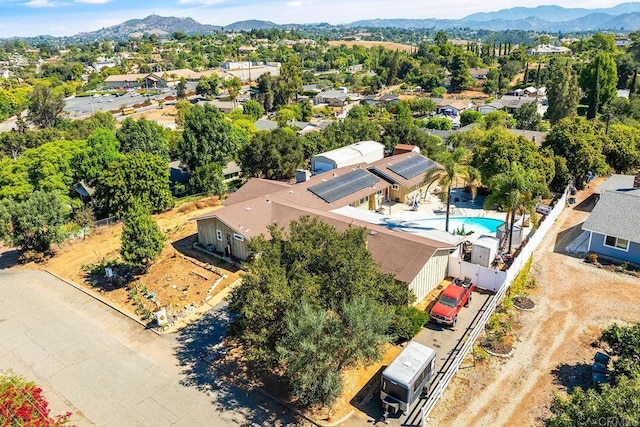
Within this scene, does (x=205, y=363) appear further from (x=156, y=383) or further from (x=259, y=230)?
(x=259, y=230)

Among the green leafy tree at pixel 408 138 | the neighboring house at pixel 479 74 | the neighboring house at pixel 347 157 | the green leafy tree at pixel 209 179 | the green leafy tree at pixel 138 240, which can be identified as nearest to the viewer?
the green leafy tree at pixel 138 240

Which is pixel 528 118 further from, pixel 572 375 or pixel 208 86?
pixel 208 86

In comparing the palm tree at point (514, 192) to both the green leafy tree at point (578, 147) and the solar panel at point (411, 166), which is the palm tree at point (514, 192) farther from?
the green leafy tree at point (578, 147)

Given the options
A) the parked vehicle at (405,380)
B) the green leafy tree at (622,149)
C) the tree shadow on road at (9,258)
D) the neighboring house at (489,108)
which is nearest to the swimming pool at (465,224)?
the parked vehicle at (405,380)

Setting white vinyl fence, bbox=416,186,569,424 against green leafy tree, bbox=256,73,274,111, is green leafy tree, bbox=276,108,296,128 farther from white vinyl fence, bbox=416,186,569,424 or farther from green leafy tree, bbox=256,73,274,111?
white vinyl fence, bbox=416,186,569,424

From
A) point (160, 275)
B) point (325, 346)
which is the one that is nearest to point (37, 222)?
point (160, 275)
